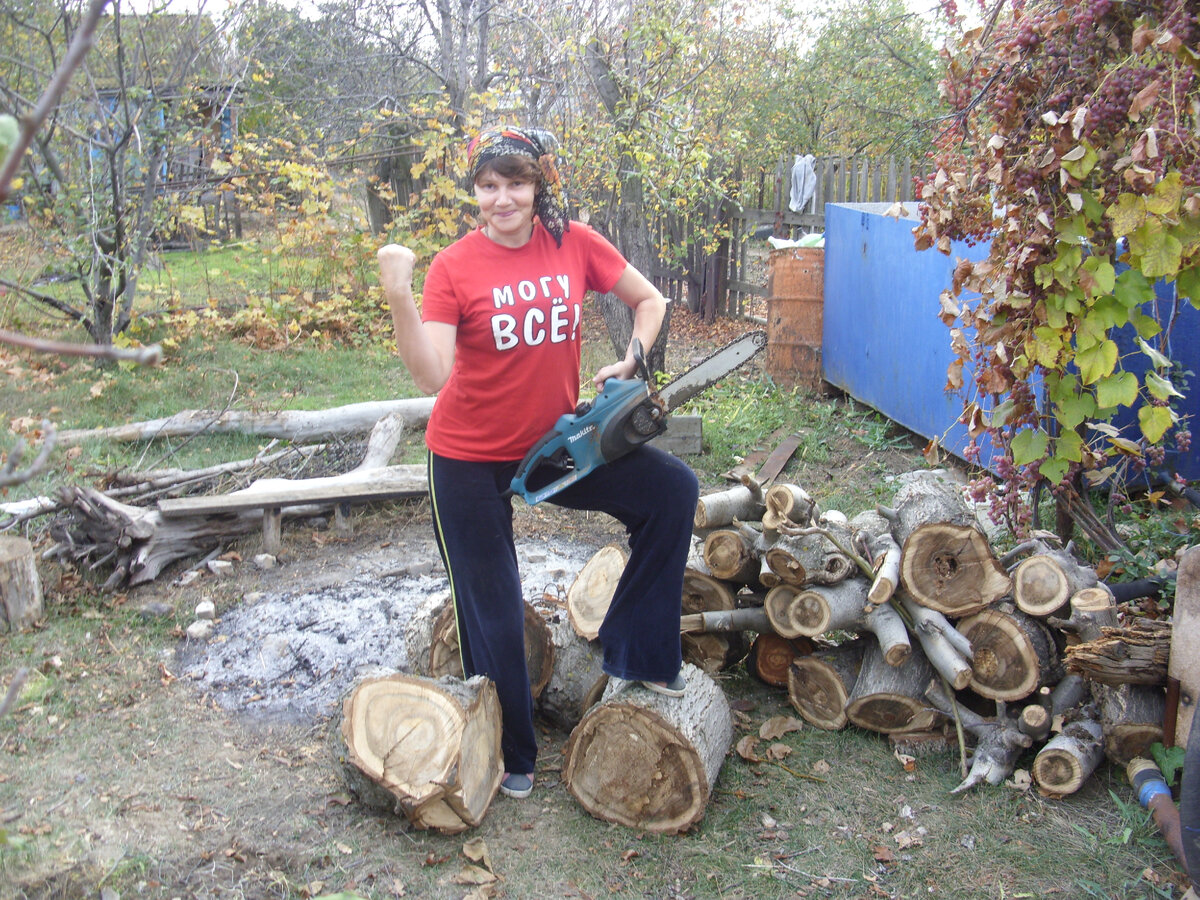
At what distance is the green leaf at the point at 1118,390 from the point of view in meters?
3.17

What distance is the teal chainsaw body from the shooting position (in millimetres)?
2832

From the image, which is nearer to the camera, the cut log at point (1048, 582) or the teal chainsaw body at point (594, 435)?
the teal chainsaw body at point (594, 435)

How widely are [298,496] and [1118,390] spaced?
13.0ft

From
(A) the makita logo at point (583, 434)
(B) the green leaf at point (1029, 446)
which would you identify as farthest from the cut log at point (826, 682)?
(A) the makita logo at point (583, 434)

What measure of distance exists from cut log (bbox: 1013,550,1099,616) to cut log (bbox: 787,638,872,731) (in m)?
0.60

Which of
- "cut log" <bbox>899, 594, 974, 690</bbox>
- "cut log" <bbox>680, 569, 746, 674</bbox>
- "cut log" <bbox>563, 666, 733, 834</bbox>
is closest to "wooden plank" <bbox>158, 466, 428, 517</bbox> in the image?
"cut log" <bbox>680, 569, 746, 674</bbox>

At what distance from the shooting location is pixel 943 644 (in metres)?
3.30

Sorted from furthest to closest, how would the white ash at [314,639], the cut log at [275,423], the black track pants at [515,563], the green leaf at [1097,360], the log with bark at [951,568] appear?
the cut log at [275,423]
the white ash at [314,639]
the log with bark at [951,568]
the green leaf at [1097,360]
the black track pants at [515,563]

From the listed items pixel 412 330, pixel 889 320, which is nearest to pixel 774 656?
pixel 412 330

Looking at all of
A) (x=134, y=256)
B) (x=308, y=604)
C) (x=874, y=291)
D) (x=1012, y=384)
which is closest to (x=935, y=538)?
(x=1012, y=384)

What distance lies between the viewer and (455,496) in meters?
2.90

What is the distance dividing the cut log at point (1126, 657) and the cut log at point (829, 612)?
1.96ft

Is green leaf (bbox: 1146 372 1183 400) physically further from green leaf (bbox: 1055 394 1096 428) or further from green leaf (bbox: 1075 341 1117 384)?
green leaf (bbox: 1055 394 1096 428)

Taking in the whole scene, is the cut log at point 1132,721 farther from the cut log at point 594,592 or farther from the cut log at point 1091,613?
the cut log at point 594,592
